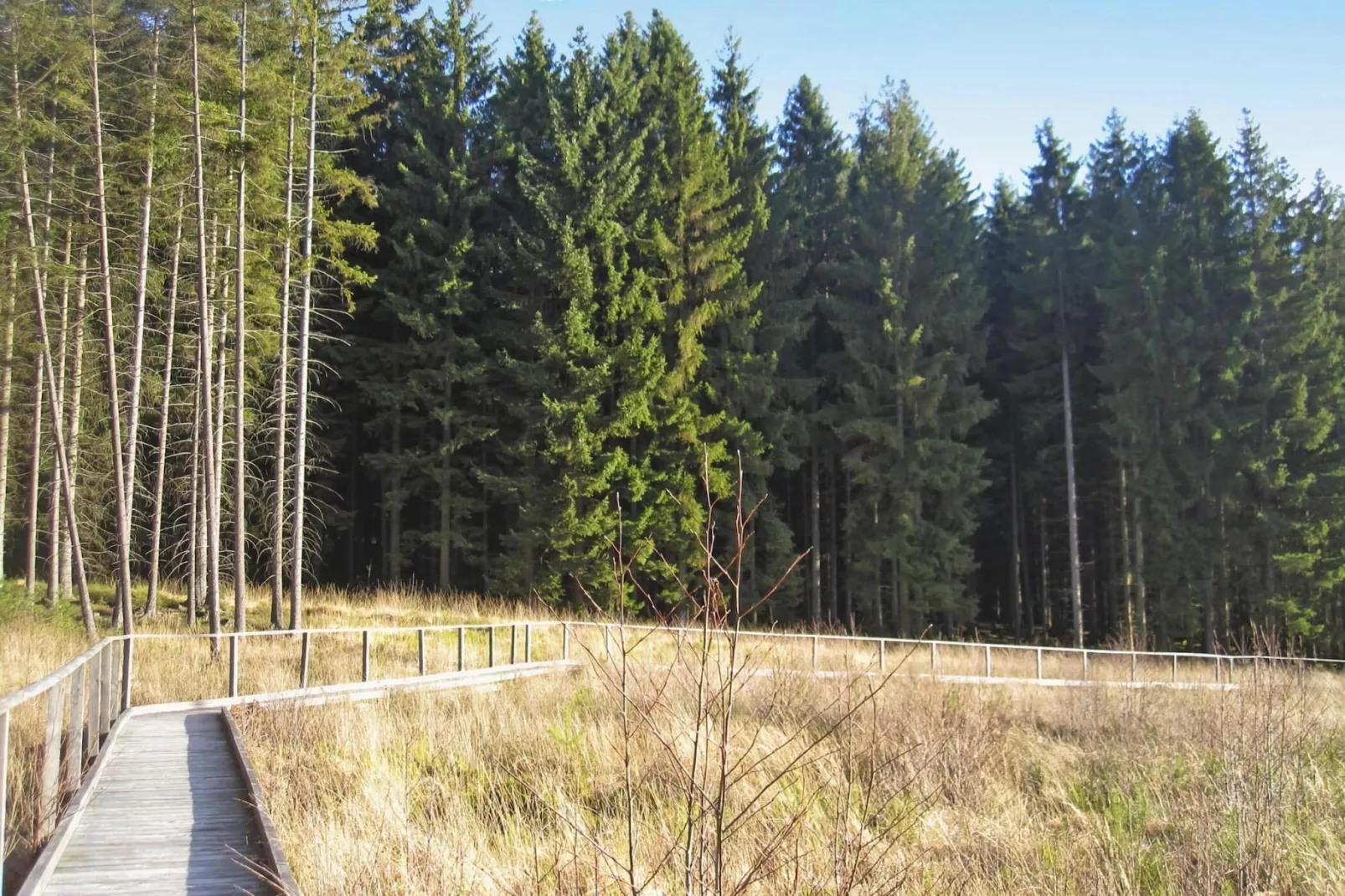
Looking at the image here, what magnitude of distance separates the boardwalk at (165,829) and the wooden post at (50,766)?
184 mm

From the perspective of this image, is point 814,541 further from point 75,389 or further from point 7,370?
point 7,370

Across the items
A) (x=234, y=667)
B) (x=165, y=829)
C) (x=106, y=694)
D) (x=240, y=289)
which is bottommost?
(x=165, y=829)

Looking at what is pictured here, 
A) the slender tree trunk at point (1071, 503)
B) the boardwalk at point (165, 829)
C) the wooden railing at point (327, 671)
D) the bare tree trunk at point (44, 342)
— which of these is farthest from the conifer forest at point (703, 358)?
the boardwalk at point (165, 829)

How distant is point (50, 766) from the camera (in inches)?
252

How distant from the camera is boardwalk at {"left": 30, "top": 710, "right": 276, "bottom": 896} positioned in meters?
5.47

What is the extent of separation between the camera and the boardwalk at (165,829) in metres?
5.47

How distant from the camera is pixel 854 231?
3516cm

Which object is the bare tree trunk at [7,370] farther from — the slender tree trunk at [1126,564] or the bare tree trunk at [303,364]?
the slender tree trunk at [1126,564]

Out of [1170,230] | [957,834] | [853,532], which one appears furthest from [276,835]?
[1170,230]

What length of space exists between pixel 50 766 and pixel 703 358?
2467cm

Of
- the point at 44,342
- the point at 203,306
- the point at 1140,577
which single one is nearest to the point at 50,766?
the point at 203,306

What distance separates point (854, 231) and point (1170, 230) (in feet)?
33.8

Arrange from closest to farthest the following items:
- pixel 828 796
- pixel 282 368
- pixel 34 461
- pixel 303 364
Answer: pixel 828 796 < pixel 303 364 < pixel 282 368 < pixel 34 461

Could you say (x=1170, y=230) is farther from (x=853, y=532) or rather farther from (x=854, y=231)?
(x=853, y=532)
